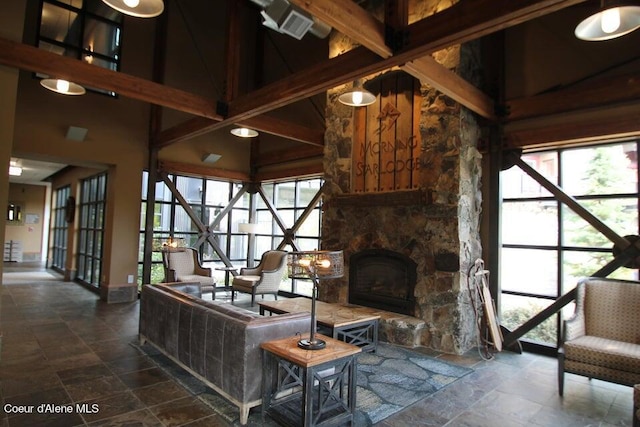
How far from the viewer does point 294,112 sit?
7.91m

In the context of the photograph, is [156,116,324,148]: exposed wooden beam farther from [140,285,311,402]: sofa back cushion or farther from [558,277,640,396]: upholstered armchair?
[558,277,640,396]: upholstered armchair

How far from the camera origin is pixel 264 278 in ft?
22.0

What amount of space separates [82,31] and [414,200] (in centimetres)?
653

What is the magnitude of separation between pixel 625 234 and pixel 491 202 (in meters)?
1.41

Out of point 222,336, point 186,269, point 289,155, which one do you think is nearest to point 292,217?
point 289,155

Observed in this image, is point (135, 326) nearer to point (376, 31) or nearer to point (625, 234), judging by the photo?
point (376, 31)

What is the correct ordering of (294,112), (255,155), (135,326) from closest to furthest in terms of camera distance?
(135,326)
(294,112)
(255,155)

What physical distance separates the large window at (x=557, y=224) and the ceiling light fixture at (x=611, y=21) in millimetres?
1741

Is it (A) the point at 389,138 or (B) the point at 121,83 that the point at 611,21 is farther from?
(B) the point at 121,83

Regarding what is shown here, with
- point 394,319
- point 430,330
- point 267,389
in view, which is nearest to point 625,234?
point 430,330

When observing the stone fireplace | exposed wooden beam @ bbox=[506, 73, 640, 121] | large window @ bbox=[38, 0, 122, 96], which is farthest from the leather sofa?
large window @ bbox=[38, 0, 122, 96]

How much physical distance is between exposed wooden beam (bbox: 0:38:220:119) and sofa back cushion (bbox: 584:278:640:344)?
503cm

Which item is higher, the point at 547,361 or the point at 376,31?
the point at 376,31

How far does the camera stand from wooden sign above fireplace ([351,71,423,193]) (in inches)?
200
